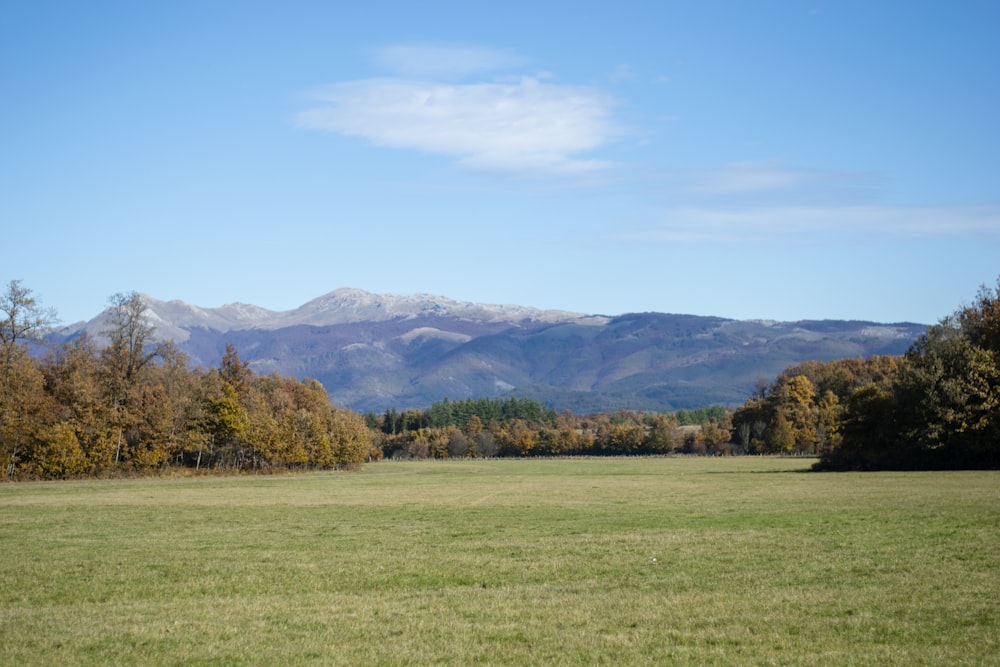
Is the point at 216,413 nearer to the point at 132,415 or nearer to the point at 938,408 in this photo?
the point at 132,415

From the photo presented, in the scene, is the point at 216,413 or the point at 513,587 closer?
the point at 513,587

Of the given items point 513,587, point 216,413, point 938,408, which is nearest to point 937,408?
point 938,408

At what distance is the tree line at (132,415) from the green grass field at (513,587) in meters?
41.6

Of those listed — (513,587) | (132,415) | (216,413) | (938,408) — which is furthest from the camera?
(216,413)

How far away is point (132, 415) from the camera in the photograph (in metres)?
86.3

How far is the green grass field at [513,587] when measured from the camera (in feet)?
48.1

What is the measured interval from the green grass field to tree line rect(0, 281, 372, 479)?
41.6m

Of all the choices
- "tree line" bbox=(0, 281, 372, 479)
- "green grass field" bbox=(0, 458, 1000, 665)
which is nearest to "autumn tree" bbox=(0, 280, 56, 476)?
"tree line" bbox=(0, 281, 372, 479)

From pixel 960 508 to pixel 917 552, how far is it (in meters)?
14.2

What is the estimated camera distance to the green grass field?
1467 centimetres

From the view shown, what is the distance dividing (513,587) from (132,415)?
75470 mm

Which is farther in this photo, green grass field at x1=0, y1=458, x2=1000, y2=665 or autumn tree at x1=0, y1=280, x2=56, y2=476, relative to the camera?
autumn tree at x1=0, y1=280, x2=56, y2=476

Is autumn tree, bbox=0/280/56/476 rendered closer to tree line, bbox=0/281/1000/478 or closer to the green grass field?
tree line, bbox=0/281/1000/478

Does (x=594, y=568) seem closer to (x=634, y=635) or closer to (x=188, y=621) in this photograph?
(x=634, y=635)
